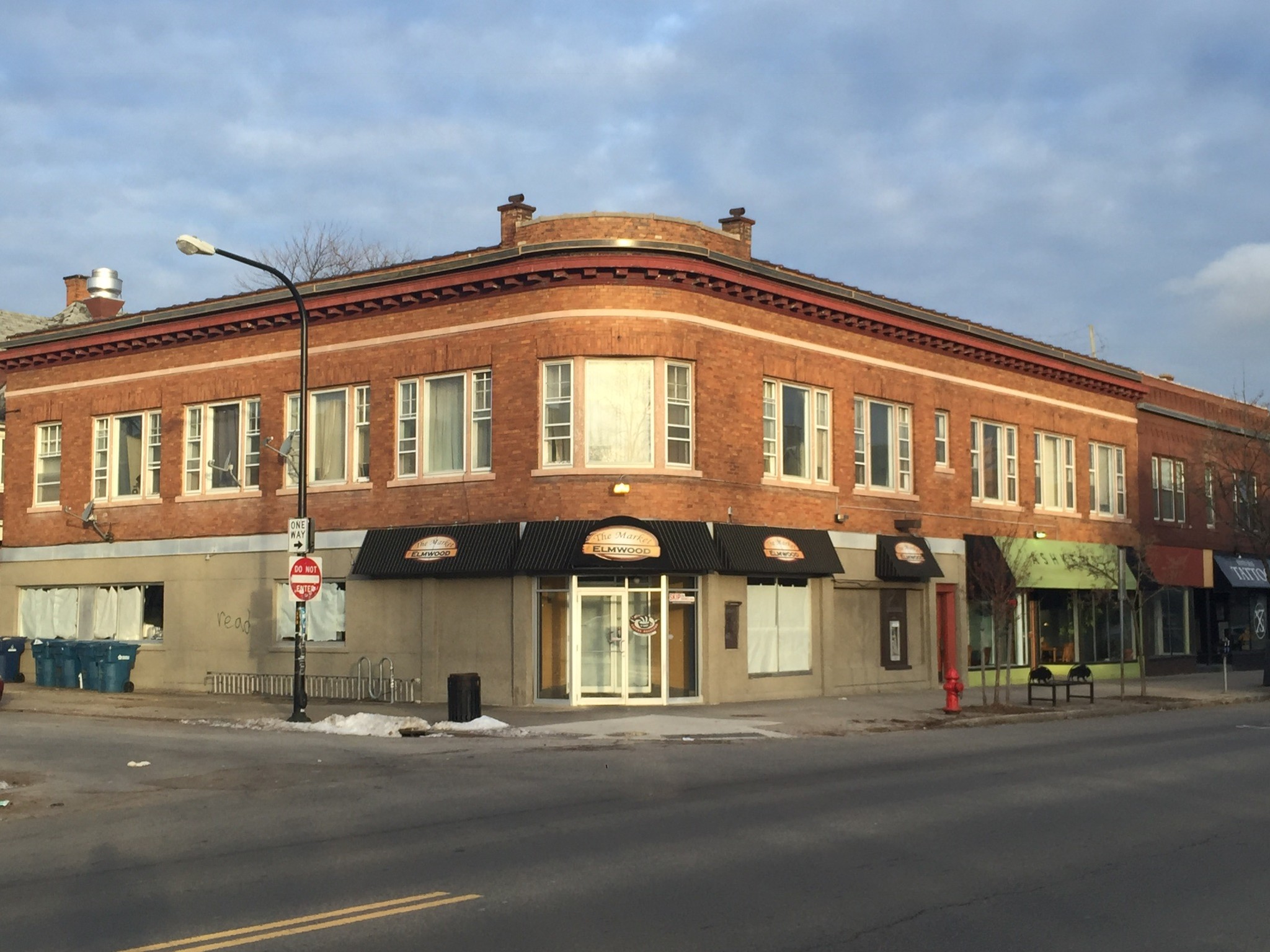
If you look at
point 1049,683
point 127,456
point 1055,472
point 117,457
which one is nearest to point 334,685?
point 127,456

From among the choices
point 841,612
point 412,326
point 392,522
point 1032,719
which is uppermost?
point 412,326

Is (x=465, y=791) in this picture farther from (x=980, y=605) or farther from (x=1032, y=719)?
(x=980, y=605)

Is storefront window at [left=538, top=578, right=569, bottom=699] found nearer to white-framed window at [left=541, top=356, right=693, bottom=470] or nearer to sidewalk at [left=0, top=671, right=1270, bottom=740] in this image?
sidewalk at [left=0, top=671, right=1270, bottom=740]

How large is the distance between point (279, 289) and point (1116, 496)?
24354mm

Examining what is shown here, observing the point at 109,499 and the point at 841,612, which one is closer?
the point at 841,612

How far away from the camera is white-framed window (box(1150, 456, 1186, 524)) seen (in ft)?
133

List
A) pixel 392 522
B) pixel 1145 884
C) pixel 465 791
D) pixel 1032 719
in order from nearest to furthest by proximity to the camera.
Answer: pixel 1145 884 → pixel 465 791 → pixel 1032 719 → pixel 392 522

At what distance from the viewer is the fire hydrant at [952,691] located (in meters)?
24.2

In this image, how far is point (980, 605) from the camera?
33.6 m

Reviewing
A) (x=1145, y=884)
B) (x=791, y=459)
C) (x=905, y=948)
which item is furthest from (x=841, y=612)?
(x=905, y=948)

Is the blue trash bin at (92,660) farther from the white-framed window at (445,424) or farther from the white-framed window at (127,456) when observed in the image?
the white-framed window at (445,424)

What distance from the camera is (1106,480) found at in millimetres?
38500

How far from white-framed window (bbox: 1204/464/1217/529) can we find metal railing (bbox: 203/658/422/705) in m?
27.4

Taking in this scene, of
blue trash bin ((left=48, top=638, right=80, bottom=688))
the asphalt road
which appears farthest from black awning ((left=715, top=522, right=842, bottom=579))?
blue trash bin ((left=48, top=638, right=80, bottom=688))
